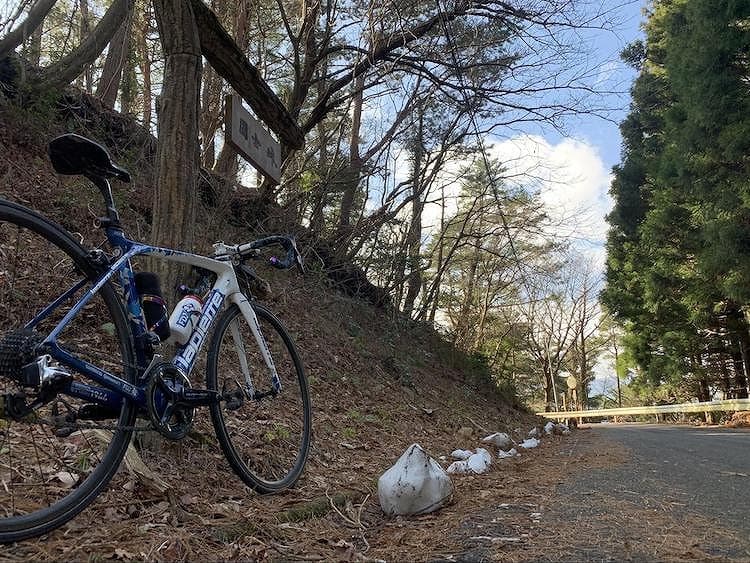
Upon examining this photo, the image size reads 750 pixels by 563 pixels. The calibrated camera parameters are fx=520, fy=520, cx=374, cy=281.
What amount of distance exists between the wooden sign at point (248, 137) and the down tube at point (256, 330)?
1.17 m

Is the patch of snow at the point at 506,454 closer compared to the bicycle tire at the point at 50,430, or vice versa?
the bicycle tire at the point at 50,430

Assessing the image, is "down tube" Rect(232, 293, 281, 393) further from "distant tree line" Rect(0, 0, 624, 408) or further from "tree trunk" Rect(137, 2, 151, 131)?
"tree trunk" Rect(137, 2, 151, 131)

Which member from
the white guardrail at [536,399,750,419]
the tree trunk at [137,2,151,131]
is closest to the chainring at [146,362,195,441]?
the tree trunk at [137,2,151,131]

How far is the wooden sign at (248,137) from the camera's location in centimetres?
353

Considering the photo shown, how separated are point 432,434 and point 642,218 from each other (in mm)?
17282

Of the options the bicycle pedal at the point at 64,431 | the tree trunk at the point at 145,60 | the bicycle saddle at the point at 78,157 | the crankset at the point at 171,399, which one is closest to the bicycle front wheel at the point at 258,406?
the crankset at the point at 171,399

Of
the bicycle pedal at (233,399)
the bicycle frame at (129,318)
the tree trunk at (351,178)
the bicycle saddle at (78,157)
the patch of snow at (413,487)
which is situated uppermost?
the tree trunk at (351,178)

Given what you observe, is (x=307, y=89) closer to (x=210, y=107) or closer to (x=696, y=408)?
(x=210, y=107)

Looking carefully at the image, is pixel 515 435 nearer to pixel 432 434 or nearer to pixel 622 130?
pixel 432 434

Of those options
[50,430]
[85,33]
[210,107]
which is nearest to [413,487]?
[50,430]

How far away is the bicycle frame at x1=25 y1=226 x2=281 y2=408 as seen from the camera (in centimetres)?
190

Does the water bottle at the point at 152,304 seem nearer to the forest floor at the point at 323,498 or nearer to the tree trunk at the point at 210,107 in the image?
the forest floor at the point at 323,498

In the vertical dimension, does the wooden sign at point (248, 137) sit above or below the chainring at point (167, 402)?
above

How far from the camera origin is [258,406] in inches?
150
